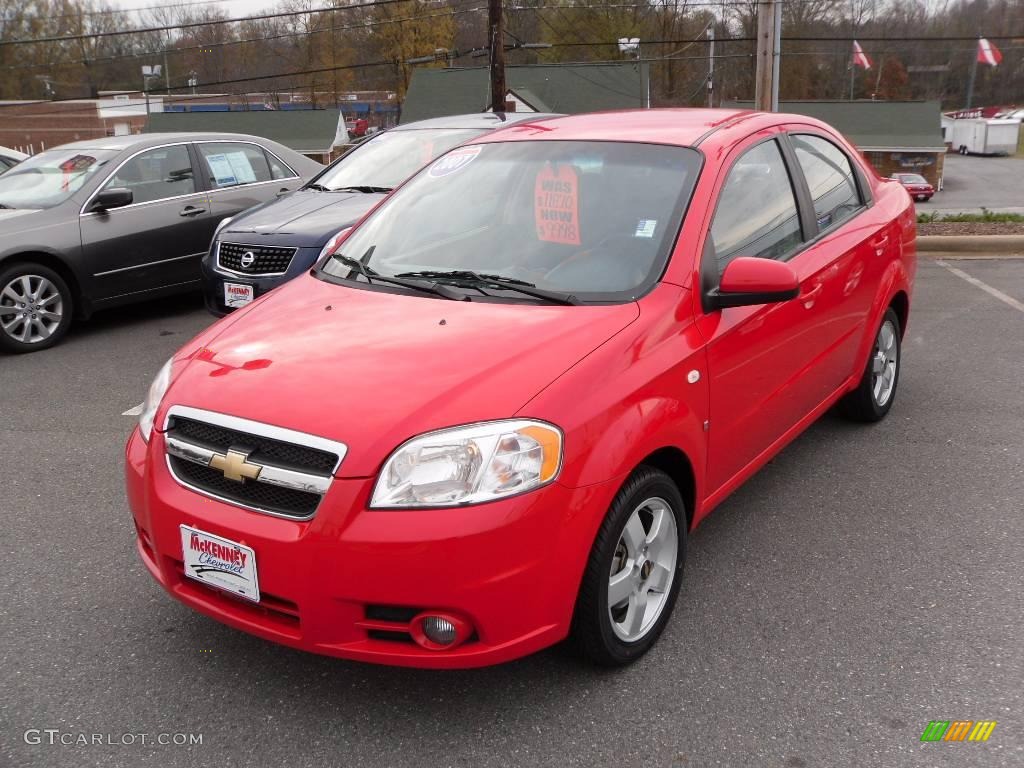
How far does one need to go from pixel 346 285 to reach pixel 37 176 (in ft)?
18.5

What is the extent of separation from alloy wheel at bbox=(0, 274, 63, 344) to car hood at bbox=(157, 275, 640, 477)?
455 cm

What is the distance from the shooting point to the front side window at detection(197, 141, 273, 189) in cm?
831

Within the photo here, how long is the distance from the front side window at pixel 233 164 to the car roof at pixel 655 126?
15.9 ft

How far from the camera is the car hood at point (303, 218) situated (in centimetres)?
660

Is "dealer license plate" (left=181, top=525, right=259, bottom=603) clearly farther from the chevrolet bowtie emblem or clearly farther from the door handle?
the door handle

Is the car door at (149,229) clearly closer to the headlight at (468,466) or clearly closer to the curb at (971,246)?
the headlight at (468,466)

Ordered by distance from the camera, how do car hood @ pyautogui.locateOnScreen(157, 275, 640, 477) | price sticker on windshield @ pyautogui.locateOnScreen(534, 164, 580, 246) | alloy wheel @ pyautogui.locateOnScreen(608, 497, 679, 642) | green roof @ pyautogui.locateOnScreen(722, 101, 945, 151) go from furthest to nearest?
green roof @ pyautogui.locateOnScreen(722, 101, 945, 151), price sticker on windshield @ pyautogui.locateOnScreen(534, 164, 580, 246), alloy wheel @ pyautogui.locateOnScreen(608, 497, 679, 642), car hood @ pyautogui.locateOnScreen(157, 275, 640, 477)

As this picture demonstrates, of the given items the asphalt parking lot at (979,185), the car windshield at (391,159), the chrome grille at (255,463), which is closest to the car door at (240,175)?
the car windshield at (391,159)

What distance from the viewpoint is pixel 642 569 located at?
9.70 feet

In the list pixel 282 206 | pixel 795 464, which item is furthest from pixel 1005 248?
pixel 282 206

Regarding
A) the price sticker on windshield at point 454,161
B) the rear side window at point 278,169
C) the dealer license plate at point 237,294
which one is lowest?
the dealer license plate at point 237,294

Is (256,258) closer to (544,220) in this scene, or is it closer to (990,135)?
(544,220)

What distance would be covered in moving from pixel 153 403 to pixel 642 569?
1672mm

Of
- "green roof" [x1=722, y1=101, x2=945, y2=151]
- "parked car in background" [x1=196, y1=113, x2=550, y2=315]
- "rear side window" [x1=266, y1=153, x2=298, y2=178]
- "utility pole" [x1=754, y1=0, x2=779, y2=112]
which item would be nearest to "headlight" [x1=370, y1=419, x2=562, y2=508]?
"parked car in background" [x1=196, y1=113, x2=550, y2=315]
